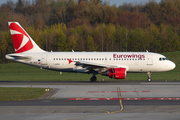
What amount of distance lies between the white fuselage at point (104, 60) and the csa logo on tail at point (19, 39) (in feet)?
3.88

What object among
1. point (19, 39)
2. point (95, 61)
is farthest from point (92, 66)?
point (19, 39)

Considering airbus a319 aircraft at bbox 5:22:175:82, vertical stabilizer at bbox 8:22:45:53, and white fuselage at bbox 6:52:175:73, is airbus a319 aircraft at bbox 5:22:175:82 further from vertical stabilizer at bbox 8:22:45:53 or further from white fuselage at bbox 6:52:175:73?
vertical stabilizer at bbox 8:22:45:53

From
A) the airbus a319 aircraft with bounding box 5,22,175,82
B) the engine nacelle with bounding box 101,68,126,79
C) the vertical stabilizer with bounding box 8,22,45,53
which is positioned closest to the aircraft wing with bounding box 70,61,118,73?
the airbus a319 aircraft with bounding box 5,22,175,82

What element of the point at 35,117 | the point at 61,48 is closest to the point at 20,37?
the point at 35,117

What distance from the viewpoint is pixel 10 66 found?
7381cm

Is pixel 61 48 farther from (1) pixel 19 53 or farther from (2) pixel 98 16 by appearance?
(1) pixel 19 53

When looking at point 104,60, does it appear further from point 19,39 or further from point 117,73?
point 19,39

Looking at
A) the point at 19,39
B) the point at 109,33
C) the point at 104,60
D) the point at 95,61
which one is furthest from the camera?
the point at 109,33

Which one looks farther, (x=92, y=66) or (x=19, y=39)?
(x=19, y=39)

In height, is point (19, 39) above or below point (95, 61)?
above

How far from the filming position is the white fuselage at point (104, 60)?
35531 millimetres

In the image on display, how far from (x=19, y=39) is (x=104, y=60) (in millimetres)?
11973

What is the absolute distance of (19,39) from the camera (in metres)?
37.0

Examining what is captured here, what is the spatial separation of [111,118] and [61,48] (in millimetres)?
72562
